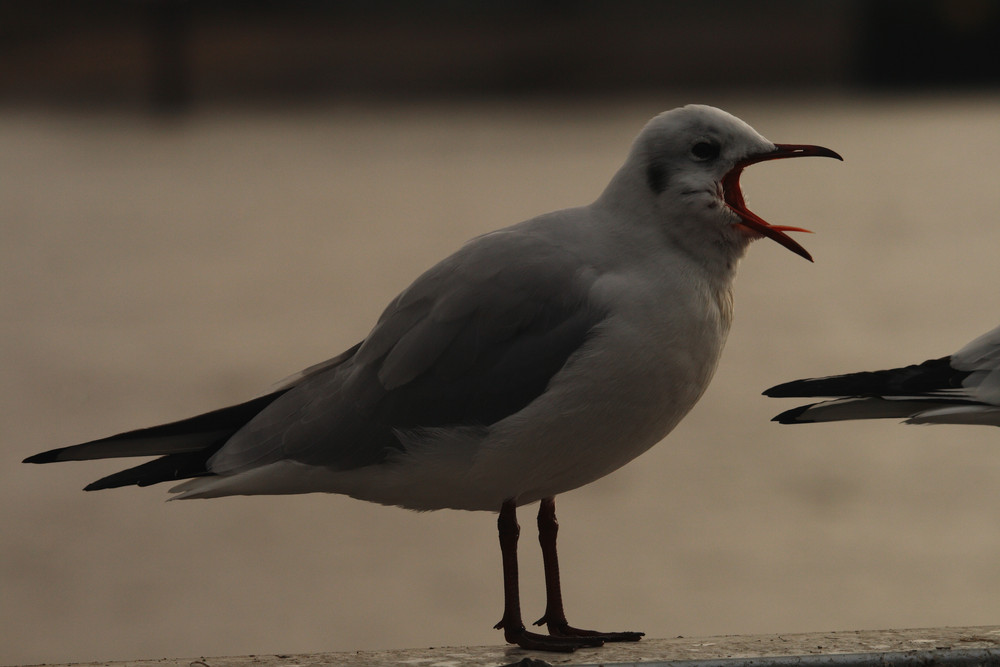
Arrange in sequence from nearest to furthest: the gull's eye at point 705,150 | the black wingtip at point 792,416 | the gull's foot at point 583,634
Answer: the gull's eye at point 705,150
the gull's foot at point 583,634
the black wingtip at point 792,416

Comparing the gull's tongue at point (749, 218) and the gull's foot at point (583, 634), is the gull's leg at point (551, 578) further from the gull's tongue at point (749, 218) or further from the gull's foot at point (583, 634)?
the gull's tongue at point (749, 218)

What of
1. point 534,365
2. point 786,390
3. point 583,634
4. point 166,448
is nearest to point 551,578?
point 583,634

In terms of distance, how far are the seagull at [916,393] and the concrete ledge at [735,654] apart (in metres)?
0.55

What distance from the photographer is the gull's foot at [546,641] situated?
3156 mm

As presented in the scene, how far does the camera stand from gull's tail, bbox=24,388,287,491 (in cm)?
314

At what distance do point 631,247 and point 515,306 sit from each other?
10.1 inches

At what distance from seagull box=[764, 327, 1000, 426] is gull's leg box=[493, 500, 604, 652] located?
642mm

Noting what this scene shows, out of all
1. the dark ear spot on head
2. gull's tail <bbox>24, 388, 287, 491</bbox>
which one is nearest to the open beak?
the dark ear spot on head

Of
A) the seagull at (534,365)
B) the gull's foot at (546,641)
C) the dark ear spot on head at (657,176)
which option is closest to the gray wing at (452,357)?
the seagull at (534,365)

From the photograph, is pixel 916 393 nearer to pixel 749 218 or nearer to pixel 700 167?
pixel 749 218

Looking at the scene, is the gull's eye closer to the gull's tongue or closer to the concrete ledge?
the gull's tongue

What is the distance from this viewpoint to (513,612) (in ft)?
10.6

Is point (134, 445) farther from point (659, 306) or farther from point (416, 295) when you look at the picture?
point (659, 306)

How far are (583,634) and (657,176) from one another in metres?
0.99
